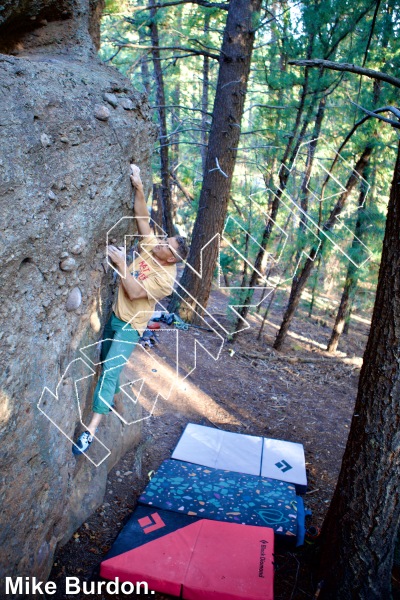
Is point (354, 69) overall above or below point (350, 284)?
above

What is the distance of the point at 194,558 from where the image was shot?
333 centimetres

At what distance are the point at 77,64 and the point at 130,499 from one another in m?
3.94

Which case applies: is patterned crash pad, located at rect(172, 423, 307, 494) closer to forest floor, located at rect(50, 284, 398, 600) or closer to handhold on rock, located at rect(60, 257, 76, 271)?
forest floor, located at rect(50, 284, 398, 600)

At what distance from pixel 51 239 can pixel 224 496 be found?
2.90m

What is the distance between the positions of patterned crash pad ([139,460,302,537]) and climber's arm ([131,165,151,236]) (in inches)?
96.2

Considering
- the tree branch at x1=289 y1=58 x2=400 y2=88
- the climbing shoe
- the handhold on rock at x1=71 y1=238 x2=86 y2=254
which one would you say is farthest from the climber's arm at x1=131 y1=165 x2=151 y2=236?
the climbing shoe

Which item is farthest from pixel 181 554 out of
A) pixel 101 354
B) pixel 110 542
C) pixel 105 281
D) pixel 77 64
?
pixel 77 64

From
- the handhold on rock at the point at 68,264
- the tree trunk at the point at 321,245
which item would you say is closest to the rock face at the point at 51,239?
the handhold on rock at the point at 68,264

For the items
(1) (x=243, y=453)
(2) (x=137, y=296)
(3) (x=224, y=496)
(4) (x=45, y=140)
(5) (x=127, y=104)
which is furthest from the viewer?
(1) (x=243, y=453)

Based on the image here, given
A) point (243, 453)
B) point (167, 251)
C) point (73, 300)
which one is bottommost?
point (243, 453)

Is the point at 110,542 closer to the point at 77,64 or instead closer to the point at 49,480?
the point at 49,480

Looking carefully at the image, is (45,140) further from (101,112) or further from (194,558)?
(194,558)

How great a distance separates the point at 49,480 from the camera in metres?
3.11

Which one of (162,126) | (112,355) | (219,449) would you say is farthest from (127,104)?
(162,126)
